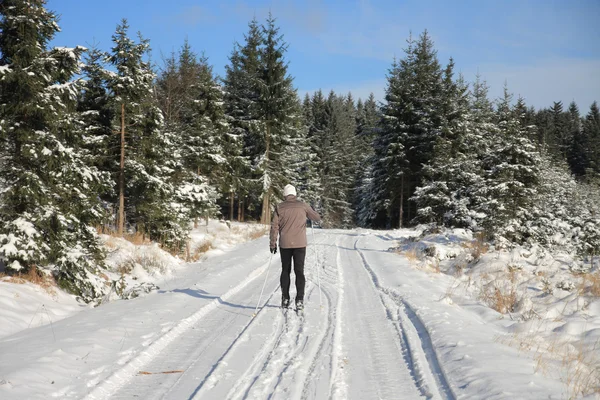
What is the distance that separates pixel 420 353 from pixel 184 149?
21.4 meters

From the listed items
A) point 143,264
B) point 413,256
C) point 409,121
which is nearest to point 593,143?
point 409,121

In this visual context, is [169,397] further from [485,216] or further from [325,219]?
[325,219]

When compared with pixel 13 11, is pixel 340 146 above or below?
above

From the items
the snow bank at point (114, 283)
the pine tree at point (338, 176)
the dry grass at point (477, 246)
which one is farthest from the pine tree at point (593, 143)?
the snow bank at point (114, 283)

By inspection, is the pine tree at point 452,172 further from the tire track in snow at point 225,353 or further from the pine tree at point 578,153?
the pine tree at point 578,153

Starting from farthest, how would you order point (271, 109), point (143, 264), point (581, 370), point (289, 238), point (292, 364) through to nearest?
point (271, 109) < point (143, 264) < point (289, 238) < point (292, 364) < point (581, 370)

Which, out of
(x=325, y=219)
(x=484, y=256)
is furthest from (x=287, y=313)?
(x=325, y=219)

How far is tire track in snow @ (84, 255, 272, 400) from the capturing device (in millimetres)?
3947

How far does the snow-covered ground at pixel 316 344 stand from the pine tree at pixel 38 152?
1376 mm

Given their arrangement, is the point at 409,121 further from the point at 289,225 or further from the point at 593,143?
the point at 593,143

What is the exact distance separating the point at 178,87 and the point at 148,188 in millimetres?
12285

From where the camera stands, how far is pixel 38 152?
8625 mm

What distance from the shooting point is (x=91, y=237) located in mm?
10047

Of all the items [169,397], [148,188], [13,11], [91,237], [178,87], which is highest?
[178,87]
